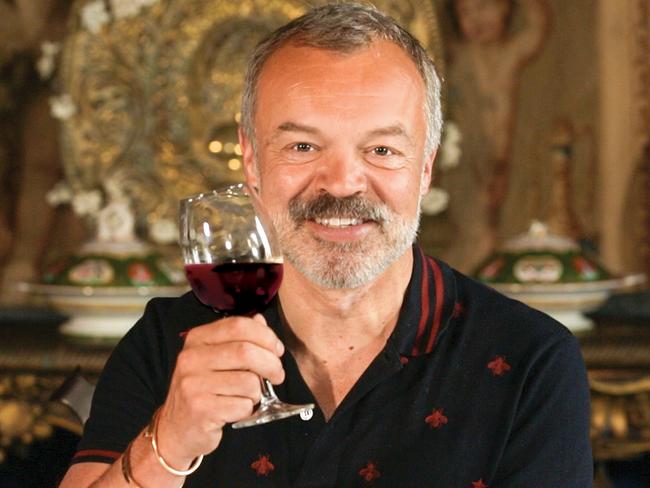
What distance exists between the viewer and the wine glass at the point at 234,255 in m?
1.45

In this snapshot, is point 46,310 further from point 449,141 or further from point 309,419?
point 309,419

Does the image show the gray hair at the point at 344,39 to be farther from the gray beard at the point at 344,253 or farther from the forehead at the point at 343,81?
the gray beard at the point at 344,253

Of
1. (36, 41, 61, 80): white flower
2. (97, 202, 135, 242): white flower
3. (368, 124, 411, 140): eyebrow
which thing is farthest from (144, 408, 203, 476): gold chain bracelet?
(36, 41, 61, 80): white flower

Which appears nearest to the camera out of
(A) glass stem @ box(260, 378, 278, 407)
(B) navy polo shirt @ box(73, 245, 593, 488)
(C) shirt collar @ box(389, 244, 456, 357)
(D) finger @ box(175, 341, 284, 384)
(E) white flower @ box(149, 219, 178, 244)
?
(D) finger @ box(175, 341, 284, 384)

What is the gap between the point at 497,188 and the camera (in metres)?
3.88

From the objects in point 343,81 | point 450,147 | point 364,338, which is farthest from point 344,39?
point 450,147

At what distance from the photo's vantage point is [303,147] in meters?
1.75

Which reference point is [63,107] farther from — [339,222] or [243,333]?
[243,333]

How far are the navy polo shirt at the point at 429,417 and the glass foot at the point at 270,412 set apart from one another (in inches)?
10.1

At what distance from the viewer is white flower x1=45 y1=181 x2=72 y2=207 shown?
13.0 ft

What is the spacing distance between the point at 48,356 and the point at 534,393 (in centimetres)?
→ 179

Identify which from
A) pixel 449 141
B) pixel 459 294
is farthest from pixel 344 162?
pixel 449 141

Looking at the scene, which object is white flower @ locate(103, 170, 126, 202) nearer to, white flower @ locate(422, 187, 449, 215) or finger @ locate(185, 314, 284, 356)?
white flower @ locate(422, 187, 449, 215)

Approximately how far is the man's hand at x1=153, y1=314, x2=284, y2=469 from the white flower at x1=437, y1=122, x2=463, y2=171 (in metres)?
2.48
